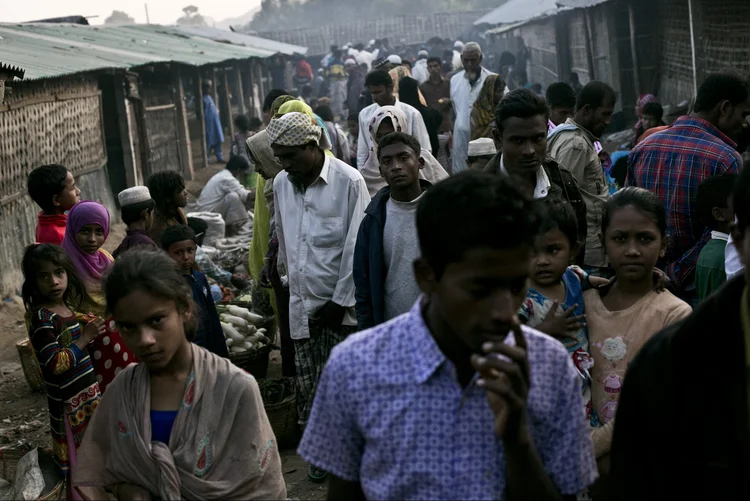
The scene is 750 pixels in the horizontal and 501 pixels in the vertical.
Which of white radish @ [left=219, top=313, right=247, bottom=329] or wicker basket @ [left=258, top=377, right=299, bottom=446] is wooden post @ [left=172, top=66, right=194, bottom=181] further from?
wicker basket @ [left=258, top=377, right=299, bottom=446]

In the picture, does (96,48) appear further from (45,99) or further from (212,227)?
(212,227)

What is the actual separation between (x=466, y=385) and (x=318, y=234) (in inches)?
128

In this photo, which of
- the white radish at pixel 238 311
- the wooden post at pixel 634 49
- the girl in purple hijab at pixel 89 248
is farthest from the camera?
the wooden post at pixel 634 49

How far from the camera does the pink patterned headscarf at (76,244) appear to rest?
5.20 m

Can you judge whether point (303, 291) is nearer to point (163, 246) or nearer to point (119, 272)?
point (163, 246)

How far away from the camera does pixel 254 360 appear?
675 cm

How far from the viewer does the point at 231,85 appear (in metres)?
28.5

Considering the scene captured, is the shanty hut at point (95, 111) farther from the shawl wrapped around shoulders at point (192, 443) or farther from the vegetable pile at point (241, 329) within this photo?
the shawl wrapped around shoulders at point (192, 443)

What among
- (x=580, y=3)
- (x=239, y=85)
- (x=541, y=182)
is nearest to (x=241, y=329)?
(x=541, y=182)

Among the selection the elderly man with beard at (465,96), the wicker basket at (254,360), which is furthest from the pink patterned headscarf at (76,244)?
the elderly man with beard at (465,96)

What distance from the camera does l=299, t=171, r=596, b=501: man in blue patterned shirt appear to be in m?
1.82

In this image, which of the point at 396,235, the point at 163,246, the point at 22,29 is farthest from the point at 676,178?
the point at 22,29

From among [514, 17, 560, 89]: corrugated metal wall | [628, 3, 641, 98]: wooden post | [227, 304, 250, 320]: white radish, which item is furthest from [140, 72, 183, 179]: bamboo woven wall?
[514, 17, 560, 89]: corrugated metal wall

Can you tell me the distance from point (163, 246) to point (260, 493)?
262 centimetres
